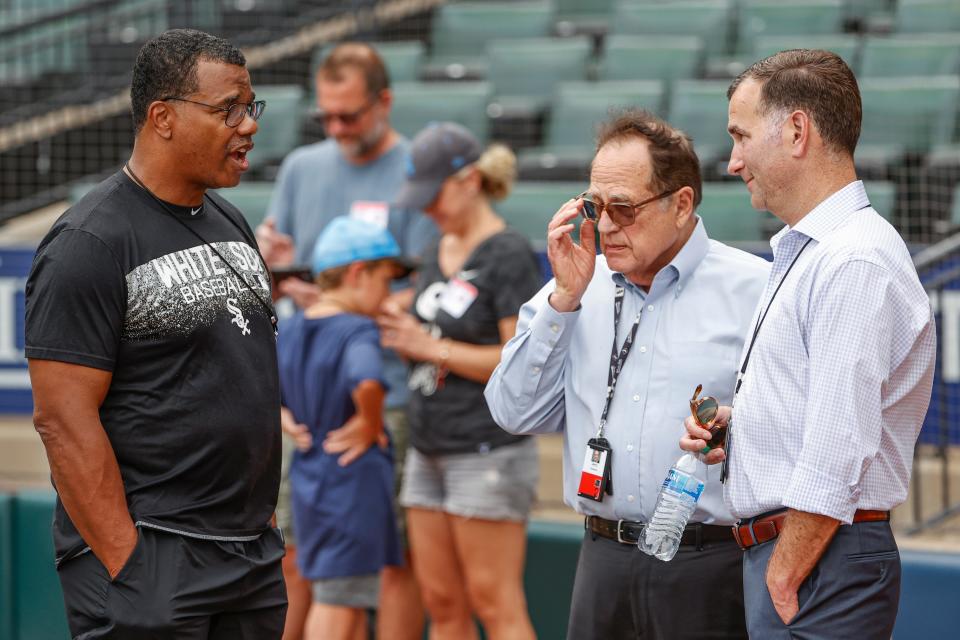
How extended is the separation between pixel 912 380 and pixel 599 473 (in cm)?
74

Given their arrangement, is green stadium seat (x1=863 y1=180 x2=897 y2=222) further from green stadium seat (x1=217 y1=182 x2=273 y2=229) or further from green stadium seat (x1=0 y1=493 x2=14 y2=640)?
green stadium seat (x1=0 y1=493 x2=14 y2=640)

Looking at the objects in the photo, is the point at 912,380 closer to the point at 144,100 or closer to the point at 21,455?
the point at 144,100

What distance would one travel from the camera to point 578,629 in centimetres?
290

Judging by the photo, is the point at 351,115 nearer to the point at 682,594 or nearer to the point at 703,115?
the point at 682,594

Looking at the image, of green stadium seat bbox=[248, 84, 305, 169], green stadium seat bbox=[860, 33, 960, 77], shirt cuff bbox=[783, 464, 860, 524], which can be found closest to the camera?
shirt cuff bbox=[783, 464, 860, 524]

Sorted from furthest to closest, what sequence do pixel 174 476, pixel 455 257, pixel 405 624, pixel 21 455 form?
1. pixel 21 455
2. pixel 405 624
3. pixel 455 257
4. pixel 174 476

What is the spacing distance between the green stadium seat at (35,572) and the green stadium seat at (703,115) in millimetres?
4103

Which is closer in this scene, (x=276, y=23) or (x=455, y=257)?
(x=455, y=257)

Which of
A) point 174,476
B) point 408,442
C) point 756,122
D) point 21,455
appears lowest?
point 21,455

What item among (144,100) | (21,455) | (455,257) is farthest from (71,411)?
(21,455)

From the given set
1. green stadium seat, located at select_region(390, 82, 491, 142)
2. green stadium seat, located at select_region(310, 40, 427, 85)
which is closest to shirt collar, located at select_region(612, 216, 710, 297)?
green stadium seat, located at select_region(390, 82, 491, 142)

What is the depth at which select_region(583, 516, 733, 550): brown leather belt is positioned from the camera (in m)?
2.77

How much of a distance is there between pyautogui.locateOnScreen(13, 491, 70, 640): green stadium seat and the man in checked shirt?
11.5 feet

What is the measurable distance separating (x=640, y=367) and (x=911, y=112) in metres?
4.88
